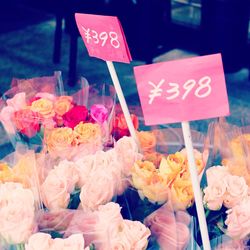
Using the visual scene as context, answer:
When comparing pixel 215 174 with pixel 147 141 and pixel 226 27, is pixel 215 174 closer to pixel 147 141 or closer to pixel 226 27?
pixel 147 141

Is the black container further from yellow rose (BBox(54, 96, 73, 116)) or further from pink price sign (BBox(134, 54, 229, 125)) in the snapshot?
pink price sign (BBox(134, 54, 229, 125))

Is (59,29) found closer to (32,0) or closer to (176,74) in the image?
(32,0)

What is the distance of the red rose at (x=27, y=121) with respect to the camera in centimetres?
137

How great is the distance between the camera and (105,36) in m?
1.18

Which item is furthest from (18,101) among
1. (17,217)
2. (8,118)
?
(17,217)

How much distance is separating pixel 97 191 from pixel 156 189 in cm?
12

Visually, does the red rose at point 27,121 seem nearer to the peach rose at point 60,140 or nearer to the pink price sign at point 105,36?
the peach rose at point 60,140

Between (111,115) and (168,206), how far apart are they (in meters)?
0.38

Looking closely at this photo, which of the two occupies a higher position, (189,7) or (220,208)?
(220,208)

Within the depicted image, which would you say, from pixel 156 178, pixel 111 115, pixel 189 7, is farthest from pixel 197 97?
pixel 189 7

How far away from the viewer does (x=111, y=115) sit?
1.37m

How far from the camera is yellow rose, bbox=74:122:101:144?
128cm

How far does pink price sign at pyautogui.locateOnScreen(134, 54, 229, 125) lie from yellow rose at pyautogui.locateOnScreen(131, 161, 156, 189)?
0.20 meters

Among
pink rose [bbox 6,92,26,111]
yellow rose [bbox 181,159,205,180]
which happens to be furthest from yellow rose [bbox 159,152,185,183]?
pink rose [bbox 6,92,26,111]
